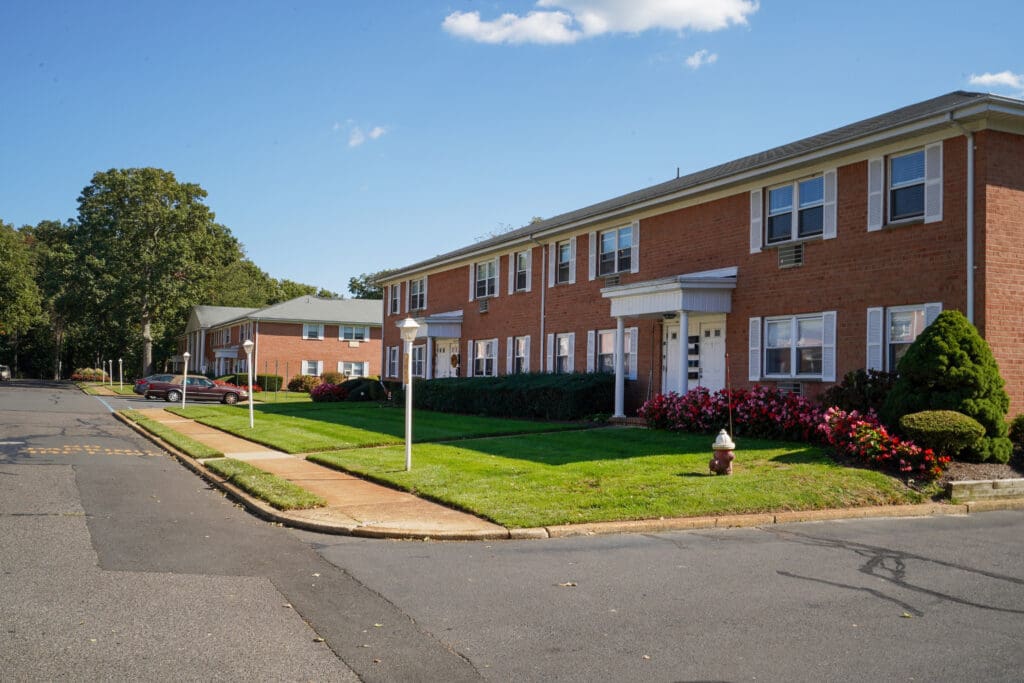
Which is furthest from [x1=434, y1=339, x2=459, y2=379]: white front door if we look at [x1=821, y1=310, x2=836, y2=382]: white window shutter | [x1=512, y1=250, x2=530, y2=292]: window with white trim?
[x1=821, y1=310, x2=836, y2=382]: white window shutter

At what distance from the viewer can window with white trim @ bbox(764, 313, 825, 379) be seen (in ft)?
61.3

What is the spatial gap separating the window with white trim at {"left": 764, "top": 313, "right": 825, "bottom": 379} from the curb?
6157 millimetres

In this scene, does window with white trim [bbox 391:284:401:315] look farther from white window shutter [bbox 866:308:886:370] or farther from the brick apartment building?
white window shutter [bbox 866:308:886:370]

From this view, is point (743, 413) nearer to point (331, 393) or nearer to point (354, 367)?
point (331, 393)

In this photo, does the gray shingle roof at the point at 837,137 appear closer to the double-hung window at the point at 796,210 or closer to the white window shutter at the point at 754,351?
the double-hung window at the point at 796,210

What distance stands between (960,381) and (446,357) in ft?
80.6

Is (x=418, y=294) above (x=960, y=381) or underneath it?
above

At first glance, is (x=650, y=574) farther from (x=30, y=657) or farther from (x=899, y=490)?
(x=899, y=490)

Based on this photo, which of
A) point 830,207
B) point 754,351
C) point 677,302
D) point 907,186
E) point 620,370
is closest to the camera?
point 907,186

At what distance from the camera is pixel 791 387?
62.4 feet

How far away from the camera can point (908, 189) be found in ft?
55.3

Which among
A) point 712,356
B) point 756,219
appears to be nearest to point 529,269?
point 712,356

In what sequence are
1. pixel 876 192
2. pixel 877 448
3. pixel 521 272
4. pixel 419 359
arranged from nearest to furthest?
pixel 877 448 < pixel 876 192 < pixel 521 272 < pixel 419 359

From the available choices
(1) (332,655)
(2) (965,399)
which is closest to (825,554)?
(1) (332,655)
